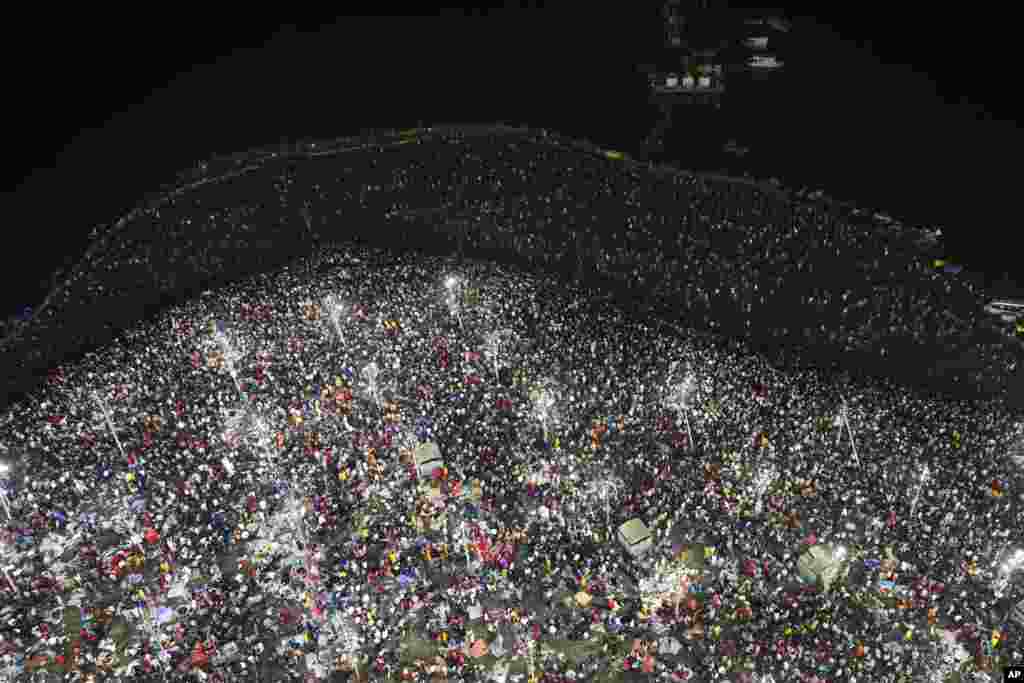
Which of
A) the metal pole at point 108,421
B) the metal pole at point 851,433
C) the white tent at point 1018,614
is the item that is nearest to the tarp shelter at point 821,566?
the metal pole at point 851,433

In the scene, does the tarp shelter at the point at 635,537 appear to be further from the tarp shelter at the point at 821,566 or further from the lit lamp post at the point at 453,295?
the lit lamp post at the point at 453,295

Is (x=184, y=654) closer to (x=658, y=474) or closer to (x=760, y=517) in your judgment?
(x=658, y=474)

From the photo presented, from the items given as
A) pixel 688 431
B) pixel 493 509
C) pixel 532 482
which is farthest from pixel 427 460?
pixel 688 431

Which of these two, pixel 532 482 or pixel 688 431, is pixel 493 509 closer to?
pixel 532 482

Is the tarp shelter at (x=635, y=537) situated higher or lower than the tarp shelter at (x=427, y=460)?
lower

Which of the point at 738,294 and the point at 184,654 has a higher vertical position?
the point at 738,294

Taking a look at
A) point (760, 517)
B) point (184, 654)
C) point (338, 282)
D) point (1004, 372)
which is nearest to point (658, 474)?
point (760, 517)
